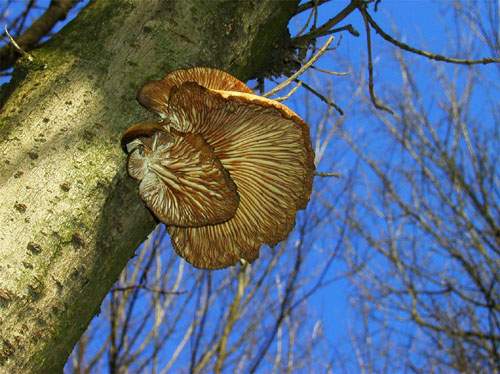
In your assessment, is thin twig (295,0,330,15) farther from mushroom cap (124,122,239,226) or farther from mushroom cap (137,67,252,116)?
mushroom cap (124,122,239,226)

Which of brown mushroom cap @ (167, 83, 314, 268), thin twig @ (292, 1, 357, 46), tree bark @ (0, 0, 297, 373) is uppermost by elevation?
thin twig @ (292, 1, 357, 46)

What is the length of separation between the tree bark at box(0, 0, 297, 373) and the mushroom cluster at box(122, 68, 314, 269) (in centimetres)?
7

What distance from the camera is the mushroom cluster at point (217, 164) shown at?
5.37 ft

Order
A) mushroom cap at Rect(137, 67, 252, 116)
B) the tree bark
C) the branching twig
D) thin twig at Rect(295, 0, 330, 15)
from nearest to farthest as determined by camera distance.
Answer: the tree bark → mushroom cap at Rect(137, 67, 252, 116) → thin twig at Rect(295, 0, 330, 15) → the branching twig

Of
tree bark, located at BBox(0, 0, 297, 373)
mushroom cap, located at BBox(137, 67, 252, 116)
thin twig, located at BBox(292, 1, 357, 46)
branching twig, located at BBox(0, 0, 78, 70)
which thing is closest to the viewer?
tree bark, located at BBox(0, 0, 297, 373)

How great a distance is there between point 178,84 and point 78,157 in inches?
15.7

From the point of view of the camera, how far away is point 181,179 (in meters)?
1.98

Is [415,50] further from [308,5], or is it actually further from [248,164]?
[248,164]

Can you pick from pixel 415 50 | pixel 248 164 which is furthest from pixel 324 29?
pixel 248 164

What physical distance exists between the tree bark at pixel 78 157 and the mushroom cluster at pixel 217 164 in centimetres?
7

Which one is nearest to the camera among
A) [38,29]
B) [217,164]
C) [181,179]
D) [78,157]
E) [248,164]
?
[78,157]

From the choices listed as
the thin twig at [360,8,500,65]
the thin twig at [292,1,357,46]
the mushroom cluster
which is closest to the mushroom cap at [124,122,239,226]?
the mushroom cluster

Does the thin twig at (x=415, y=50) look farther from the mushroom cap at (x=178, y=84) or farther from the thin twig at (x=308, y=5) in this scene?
the mushroom cap at (x=178, y=84)

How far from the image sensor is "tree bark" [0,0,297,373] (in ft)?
4.32
